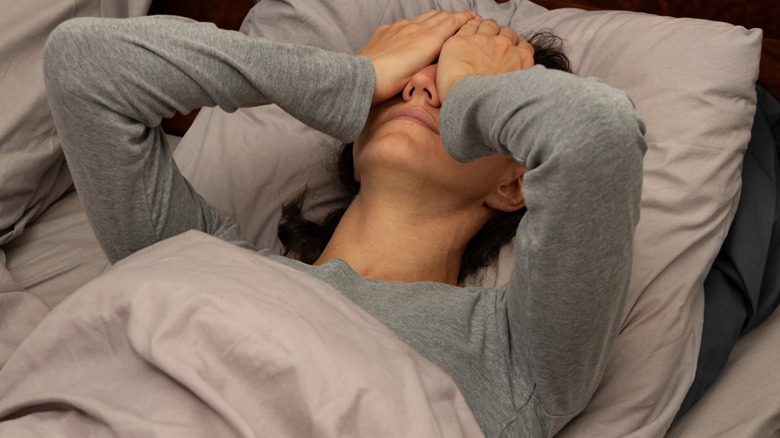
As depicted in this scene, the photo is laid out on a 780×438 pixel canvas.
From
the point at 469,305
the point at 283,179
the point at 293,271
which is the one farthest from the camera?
the point at 283,179

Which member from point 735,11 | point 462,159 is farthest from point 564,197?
point 735,11

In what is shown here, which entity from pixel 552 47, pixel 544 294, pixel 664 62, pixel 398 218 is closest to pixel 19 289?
pixel 398 218

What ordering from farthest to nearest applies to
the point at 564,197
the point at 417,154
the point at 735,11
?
the point at 735,11 → the point at 417,154 → the point at 564,197

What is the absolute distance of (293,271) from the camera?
0.90 meters

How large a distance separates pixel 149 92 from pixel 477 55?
1.60 ft

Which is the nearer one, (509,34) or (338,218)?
(509,34)

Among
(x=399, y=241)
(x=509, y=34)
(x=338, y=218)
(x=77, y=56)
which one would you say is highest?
(x=77, y=56)

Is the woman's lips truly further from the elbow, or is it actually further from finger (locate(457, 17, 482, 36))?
the elbow

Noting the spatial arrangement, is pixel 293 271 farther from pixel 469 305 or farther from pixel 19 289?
pixel 19 289

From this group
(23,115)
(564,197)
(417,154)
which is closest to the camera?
(564,197)

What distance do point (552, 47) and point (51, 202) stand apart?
41.1 inches

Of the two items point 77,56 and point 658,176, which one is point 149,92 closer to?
point 77,56

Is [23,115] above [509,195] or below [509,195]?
above

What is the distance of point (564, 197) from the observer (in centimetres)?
71
